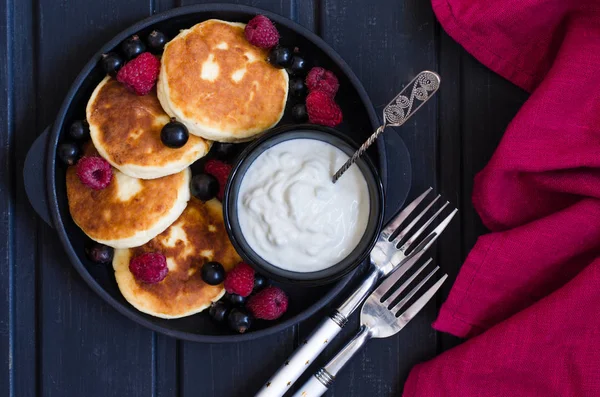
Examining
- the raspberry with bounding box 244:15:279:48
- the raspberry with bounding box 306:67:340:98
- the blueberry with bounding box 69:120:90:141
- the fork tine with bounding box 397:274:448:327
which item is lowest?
the fork tine with bounding box 397:274:448:327

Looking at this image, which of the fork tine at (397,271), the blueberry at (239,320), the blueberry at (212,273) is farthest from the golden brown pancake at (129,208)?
the fork tine at (397,271)

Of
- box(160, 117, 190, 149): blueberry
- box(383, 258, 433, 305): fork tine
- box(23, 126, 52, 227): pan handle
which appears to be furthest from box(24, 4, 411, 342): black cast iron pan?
box(160, 117, 190, 149): blueberry

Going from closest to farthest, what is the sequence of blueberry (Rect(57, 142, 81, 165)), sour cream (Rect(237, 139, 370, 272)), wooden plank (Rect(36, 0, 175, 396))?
sour cream (Rect(237, 139, 370, 272)) → blueberry (Rect(57, 142, 81, 165)) → wooden plank (Rect(36, 0, 175, 396))

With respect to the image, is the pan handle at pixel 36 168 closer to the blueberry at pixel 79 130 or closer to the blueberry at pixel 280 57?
the blueberry at pixel 79 130

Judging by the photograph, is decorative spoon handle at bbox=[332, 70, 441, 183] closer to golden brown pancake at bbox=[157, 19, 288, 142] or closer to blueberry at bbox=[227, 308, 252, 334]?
golden brown pancake at bbox=[157, 19, 288, 142]

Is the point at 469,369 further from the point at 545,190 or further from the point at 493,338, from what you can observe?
the point at 545,190

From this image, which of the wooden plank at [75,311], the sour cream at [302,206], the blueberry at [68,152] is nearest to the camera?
the sour cream at [302,206]

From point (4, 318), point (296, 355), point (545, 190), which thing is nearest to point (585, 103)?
point (545, 190)
